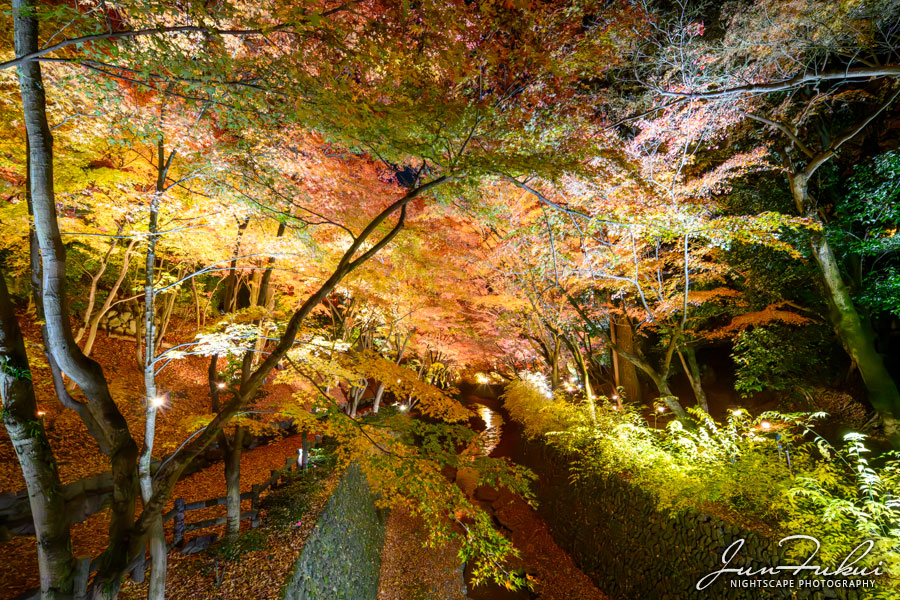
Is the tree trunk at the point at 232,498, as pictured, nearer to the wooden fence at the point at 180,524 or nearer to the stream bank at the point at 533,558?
the wooden fence at the point at 180,524

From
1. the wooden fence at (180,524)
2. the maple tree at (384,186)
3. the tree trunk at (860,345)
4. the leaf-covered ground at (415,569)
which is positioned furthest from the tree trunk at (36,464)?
the tree trunk at (860,345)

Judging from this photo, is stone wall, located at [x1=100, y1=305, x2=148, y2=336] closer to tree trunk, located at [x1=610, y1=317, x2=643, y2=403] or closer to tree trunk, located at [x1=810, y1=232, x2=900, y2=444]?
tree trunk, located at [x1=610, y1=317, x2=643, y2=403]

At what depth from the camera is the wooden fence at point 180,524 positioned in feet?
8.68

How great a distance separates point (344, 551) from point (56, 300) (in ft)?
20.9

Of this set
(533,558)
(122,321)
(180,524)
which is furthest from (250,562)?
(122,321)

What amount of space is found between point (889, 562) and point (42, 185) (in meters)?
9.04

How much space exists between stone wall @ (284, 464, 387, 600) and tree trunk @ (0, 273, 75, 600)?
9.33ft

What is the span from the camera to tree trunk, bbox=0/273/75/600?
2385mm

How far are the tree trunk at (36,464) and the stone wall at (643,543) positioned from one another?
7975mm

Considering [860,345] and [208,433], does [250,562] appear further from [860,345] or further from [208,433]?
[860,345]

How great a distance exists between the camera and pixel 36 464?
2.43m

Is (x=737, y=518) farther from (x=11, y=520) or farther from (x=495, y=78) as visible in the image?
(x=11, y=520)

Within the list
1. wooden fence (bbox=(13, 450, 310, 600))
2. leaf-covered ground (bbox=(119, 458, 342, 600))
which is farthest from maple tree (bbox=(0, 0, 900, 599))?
leaf-covered ground (bbox=(119, 458, 342, 600))

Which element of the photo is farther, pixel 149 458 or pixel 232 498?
pixel 232 498
